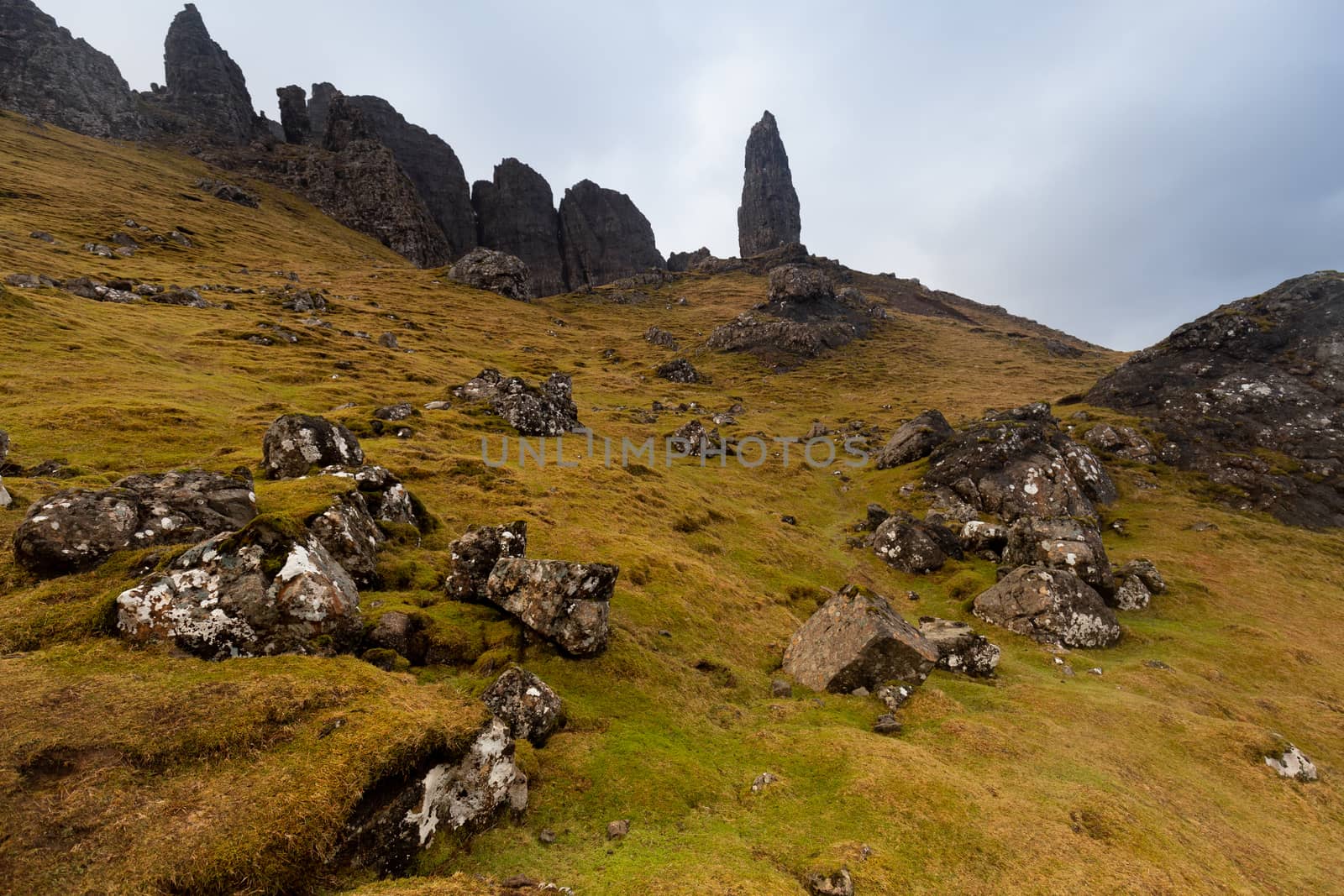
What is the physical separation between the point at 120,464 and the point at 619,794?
2308 centimetres

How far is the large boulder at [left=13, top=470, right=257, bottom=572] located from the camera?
1102cm

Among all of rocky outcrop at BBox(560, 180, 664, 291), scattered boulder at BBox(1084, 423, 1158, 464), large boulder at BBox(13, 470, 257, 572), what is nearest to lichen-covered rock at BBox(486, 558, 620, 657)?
large boulder at BBox(13, 470, 257, 572)

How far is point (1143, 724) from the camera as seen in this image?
1702 cm

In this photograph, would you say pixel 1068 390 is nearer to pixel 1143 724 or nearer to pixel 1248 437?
pixel 1248 437

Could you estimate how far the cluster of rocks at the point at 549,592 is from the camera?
14.0 m

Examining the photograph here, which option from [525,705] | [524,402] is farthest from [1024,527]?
[524,402]

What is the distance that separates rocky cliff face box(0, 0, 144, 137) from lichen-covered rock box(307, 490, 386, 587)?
205135 millimetres

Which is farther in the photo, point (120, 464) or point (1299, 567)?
point (1299, 567)

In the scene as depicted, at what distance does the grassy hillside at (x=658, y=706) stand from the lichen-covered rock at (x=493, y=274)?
7819 cm

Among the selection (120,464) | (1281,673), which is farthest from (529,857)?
(1281,673)

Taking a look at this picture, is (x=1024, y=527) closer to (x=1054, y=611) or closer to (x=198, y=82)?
(x=1054, y=611)

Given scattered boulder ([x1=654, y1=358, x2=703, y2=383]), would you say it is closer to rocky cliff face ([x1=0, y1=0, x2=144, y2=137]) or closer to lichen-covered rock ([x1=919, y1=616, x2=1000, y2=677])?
lichen-covered rock ([x1=919, y1=616, x2=1000, y2=677])

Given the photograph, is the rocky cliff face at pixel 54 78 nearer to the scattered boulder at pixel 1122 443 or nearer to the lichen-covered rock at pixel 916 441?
the lichen-covered rock at pixel 916 441

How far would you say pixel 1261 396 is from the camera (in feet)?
156
